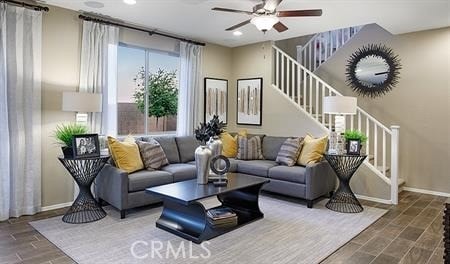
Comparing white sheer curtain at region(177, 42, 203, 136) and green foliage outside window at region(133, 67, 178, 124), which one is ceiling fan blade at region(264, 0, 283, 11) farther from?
green foliage outside window at region(133, 67, 178, 124)

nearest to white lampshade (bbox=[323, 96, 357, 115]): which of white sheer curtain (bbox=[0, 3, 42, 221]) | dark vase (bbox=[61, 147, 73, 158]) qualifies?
dark vase (bbox=[61, 147, 73, 158])

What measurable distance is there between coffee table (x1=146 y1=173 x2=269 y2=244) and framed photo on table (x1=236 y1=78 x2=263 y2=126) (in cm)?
268

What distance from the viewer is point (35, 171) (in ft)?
13.2

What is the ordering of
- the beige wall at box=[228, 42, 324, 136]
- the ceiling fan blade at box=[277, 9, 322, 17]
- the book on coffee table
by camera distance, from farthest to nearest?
the beige wall at box=[228, 42, 324, 136]
the book on coffee table
the ceiling fan blade at box=[277, 9, 322, 17]

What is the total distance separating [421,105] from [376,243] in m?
3.21

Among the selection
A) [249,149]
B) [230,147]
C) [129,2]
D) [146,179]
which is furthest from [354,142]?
[129,2]

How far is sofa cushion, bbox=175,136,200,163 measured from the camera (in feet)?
17.1

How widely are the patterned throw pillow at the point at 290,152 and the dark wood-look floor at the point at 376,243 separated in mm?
1454

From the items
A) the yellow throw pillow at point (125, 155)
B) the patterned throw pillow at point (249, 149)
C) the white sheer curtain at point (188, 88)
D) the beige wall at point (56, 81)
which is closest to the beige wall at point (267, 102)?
the patterned throw pillow at point (249, 149)

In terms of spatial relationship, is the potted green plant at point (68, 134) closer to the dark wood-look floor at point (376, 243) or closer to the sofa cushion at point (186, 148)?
the dark wood-look floor at point (376, 243)

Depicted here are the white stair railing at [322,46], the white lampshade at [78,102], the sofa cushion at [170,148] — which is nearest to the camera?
the white lampshade at [78,102]

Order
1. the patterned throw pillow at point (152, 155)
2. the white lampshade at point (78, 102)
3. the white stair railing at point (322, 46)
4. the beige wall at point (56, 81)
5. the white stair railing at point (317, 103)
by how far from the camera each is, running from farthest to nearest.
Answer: the white stair railing at point (322, 46), the white stair railing at point (317, 103), the patterned throw pillow at point (152, 155), the beige wall at point (56, 81), the white lampshade at point (78, 102)

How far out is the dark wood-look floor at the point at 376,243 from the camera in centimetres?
282

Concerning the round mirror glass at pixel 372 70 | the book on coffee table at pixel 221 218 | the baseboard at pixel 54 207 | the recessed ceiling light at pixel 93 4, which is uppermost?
the recessed ceiling light at pixel 93 4
